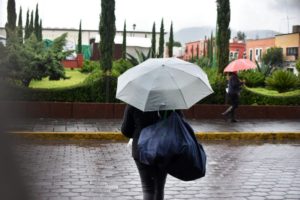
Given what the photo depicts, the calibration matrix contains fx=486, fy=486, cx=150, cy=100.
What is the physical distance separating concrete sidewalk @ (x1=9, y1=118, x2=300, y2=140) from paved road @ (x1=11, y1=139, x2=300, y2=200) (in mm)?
374

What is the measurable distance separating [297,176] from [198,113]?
266 inches

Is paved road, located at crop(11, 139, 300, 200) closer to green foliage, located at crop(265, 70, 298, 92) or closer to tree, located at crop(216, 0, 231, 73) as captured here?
tree, located at crop(216, 0, 231, 73)

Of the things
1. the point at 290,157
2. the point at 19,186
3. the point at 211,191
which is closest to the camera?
the point at 19,186

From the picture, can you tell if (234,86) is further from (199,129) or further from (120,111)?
(120,111)

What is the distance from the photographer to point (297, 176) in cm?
723

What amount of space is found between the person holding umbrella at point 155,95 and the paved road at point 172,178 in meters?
1.00

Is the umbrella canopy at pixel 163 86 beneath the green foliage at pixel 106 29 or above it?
beneath

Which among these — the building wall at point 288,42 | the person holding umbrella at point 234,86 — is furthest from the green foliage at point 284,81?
the building wall at point 288,42

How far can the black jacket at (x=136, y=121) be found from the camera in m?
4.00

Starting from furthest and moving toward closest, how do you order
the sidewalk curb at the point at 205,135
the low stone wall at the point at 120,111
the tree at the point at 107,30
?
the tree at the point at 107,30
the low stone wall at the point at 120,111
the sidewalk curb at the point at 205,135

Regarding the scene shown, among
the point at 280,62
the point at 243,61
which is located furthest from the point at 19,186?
the point at 280,62

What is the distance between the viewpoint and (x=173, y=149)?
3.48 m

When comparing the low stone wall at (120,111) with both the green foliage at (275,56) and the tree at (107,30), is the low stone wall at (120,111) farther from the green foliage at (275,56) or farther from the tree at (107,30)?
the green foliage at (275,56)

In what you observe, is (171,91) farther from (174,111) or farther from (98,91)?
(98,91)
